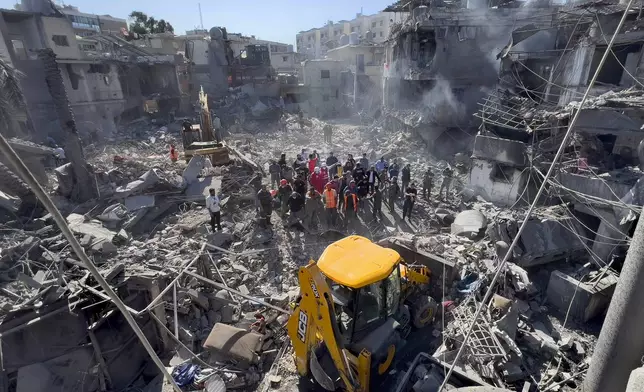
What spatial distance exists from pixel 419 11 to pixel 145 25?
110ft

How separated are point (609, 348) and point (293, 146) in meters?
20.0

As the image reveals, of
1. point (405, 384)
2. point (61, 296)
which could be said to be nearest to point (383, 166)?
point (405, 384)

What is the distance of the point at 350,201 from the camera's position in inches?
415

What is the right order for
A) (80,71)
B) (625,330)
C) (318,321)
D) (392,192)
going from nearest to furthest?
(625,330), (318,321), (392,192), (80,71)

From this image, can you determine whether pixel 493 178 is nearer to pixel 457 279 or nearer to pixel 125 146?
pixel 457 279

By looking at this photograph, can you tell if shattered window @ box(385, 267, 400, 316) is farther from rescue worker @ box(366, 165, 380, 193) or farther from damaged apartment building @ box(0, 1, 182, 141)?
damaged apartment building @ box(0, 1, 182, 141)

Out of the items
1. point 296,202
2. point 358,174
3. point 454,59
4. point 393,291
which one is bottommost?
point 296,202

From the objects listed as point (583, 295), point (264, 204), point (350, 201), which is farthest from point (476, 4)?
point (583, 295)

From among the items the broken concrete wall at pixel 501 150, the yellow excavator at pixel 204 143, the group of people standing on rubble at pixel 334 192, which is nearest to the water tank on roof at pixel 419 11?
the broken concrete wall at pixel 501 150

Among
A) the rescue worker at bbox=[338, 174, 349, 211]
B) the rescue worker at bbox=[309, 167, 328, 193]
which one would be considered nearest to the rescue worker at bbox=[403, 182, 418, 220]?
the rescue worker at bbox=[338, 174, 349, 211]

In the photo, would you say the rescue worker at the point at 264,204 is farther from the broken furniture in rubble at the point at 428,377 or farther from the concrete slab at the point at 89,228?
the broken furniture in rubble at the point at 428,377

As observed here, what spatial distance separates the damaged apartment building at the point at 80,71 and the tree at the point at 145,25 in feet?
43.8

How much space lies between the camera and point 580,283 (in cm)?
700

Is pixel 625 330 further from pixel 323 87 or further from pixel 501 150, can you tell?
pixel 323 87
